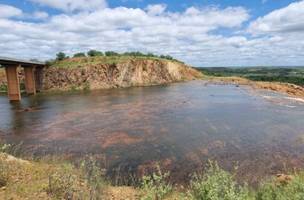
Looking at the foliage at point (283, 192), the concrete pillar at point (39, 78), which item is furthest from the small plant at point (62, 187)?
the concrete pillar at point (39, 78)

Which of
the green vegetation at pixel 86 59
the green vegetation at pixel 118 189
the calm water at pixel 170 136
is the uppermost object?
the green vegetation at pixel 86 59

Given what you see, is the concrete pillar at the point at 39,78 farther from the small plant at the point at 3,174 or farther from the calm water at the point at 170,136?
the small plant at the point at 3,174

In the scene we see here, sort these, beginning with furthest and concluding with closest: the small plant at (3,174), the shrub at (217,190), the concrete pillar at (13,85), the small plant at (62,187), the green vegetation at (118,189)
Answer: the concrete pillar at (13,85) → the small plant at (3,174) → the small plant at (62,187) → the green vegetation at (118,189) → the shrub at (217,190)

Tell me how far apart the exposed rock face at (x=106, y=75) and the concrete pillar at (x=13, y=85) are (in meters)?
11.2

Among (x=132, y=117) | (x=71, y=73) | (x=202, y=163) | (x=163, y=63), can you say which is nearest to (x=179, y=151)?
(x=202, y=163)

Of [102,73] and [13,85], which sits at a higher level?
[102,73]

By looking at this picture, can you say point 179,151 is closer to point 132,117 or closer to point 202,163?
point 202,163

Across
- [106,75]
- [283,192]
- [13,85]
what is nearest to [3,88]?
[13,85]

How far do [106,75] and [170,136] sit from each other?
1640 inches

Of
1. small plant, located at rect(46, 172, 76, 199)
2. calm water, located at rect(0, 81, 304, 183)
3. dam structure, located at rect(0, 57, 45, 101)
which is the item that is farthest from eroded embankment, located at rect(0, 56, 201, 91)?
small plant, located at rect(46, 172, 76, 199)

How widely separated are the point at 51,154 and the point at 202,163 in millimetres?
7482

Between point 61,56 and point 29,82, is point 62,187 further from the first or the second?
point 61,56

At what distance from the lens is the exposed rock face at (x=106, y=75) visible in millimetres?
56344

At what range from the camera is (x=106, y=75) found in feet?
191
